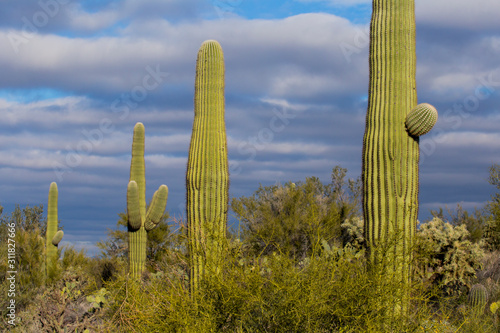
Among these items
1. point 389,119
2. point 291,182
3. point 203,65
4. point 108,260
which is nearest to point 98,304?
point 203,65

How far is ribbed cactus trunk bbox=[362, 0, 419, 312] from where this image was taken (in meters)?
7.74

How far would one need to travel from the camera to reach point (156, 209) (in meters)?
14.2

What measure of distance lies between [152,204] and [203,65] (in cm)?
540

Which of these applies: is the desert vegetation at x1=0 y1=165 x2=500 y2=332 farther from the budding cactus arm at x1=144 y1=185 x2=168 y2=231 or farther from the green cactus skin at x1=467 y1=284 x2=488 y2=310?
the budding cactus arm at x1=144 y1=185 x2=168 y2=231

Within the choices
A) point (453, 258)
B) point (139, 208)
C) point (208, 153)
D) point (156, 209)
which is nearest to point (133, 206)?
point (139, 208)

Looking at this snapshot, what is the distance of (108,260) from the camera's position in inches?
768

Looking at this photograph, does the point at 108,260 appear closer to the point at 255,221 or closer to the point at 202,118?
the point at 255,221

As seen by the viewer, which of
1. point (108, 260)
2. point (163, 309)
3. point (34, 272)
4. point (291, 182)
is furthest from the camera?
point (291, 182)

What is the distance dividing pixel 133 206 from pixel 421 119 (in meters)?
8.32

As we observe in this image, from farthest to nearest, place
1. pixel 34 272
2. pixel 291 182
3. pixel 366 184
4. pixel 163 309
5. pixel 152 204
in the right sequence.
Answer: pixel 291 182
pixel 34 272
pixel 152 204
pixel 366 184
pixel 163 309

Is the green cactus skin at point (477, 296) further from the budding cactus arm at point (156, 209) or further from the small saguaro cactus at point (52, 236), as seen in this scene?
the small saguaro cactus at point (52, 236)

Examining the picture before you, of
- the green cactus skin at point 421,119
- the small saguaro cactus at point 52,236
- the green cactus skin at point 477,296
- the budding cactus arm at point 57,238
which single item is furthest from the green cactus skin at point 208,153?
the budding cactus arm at point 57,238

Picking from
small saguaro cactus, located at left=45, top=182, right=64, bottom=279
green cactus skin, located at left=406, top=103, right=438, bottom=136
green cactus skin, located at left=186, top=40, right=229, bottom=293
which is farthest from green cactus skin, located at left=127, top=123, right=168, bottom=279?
green cactus skin, located at left=406, top=103, right=438, bottom=136

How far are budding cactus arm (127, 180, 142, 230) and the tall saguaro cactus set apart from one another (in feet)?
24.4
